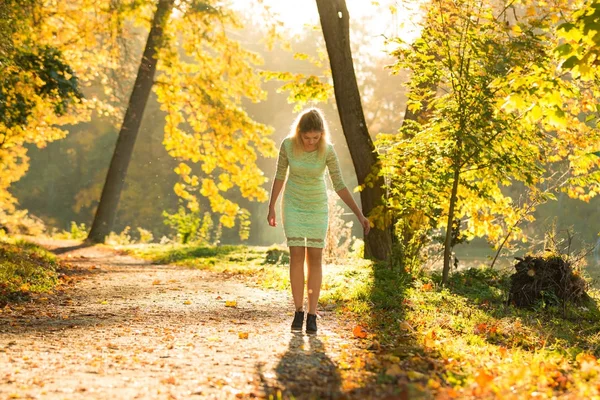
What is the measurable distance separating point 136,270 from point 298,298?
6.77m

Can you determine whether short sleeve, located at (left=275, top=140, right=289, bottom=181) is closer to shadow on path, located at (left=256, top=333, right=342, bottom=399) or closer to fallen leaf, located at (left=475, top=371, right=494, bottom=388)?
shadow on path, located at (left=256, top=333, right=342, bottom=399)

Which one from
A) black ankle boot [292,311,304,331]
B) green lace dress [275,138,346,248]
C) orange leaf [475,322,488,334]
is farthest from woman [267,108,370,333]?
orange leaf [475,322,488,334]

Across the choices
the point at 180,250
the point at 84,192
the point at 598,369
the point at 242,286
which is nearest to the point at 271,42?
the point at 180,250

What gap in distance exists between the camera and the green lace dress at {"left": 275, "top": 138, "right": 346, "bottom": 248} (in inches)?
213

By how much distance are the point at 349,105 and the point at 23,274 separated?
5.02 m

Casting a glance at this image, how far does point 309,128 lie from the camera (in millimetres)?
5305

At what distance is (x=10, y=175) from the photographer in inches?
955

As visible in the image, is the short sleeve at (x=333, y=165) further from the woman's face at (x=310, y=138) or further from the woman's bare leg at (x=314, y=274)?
the woman's bare leg at (x=314, y=274)

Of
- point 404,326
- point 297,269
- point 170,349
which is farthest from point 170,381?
point 404,326

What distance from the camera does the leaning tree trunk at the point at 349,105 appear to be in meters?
9.92

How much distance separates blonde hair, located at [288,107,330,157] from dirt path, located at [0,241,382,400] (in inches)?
58.0

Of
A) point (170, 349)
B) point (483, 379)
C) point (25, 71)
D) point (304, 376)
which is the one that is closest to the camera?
point (483, 379)

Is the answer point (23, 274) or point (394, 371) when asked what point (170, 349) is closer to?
point (394, 371)

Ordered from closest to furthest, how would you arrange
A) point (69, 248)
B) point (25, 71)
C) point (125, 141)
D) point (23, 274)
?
point (23, 274) < point (25, 71) < point (69, 248) < point (125, 141)
